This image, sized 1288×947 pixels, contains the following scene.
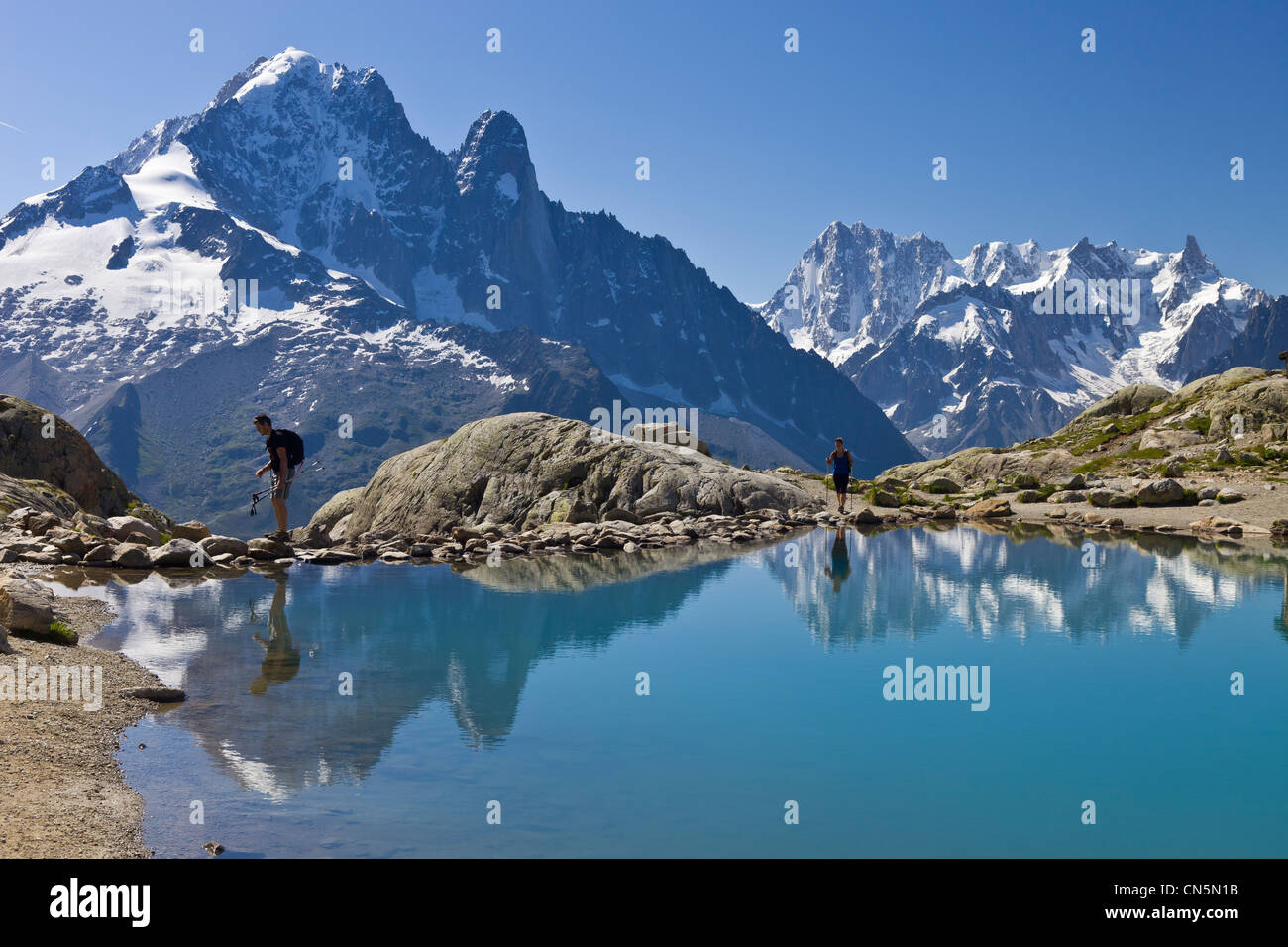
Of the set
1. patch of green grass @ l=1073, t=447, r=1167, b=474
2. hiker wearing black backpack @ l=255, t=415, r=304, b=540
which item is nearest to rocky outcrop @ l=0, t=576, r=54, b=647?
hiker wearing black backpack @ l=255, t=415, r=304, b=540

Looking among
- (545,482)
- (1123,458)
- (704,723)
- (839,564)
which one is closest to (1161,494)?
(839,564)

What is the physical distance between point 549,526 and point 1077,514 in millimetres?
23530

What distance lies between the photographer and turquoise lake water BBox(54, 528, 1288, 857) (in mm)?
9078

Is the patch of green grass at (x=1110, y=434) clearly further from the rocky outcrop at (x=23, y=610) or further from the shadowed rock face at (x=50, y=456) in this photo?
the rocky outcrop at (x=23, y=610)

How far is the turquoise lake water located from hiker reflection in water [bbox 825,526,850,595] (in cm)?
184

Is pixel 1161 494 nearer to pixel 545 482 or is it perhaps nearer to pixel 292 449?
pixel 545 482

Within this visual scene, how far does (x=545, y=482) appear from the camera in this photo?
127ft

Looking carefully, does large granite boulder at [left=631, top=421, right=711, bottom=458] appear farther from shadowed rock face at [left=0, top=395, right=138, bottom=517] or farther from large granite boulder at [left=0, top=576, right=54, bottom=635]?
large granite boulder at [left=0, top=576, right=54, bottom=635]

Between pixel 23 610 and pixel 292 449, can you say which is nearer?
pixel 23 610

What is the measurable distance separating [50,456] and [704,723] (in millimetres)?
35879

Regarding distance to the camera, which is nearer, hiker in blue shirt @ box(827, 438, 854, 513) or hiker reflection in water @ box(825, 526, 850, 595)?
hiker reflection in water @ box(825, 526, 850, 595)

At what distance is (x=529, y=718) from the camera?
1260 centimetres

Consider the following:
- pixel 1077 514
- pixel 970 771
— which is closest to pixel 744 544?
pixel 1077 514
